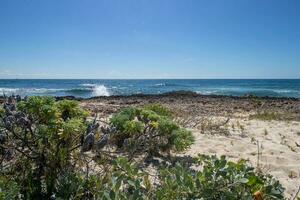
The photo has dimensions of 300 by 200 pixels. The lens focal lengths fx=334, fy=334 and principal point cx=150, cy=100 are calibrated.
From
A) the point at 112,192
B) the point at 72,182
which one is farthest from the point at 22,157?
the point at 112,192

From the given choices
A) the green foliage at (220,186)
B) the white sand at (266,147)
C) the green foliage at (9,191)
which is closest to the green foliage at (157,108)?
the white sand at (266,147)

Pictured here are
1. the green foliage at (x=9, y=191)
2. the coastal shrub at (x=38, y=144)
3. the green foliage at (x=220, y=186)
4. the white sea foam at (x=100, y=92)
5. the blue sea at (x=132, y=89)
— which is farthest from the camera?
the blue sea at (x=132, y=89)

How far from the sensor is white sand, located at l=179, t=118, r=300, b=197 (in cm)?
471

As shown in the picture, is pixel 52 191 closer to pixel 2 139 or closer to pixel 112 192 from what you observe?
pixel 2 139

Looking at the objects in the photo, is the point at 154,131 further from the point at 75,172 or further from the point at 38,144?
the point at 38,144

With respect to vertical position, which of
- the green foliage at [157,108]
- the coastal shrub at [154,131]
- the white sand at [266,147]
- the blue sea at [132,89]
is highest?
the green foliage at [157,108]

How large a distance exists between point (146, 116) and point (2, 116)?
2.57 m

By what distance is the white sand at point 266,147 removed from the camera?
4.71 m

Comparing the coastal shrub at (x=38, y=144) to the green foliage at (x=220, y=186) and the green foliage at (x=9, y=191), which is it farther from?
the green foliage at (x=220, y=186)

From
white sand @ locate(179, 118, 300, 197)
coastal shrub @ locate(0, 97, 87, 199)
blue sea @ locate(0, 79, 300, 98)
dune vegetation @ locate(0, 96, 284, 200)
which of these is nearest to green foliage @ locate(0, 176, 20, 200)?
dune vegetation @ locate(0, 96, 284, 200)

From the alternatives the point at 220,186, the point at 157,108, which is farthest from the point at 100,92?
the point at 220,186

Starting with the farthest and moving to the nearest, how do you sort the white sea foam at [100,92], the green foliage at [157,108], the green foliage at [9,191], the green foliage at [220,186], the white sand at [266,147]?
the white sea foam at [100,92], the green foliage at [157,108], the white sand at [266,147], the green foliage at [220,186], the green foliage at [9,191]

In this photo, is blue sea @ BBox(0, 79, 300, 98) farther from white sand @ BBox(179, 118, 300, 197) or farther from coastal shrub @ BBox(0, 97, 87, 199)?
coastal shrub @ BBox(0, 97, 87, 199)

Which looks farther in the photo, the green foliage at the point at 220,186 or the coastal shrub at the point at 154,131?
the coastal shrub at the point at 154,131
